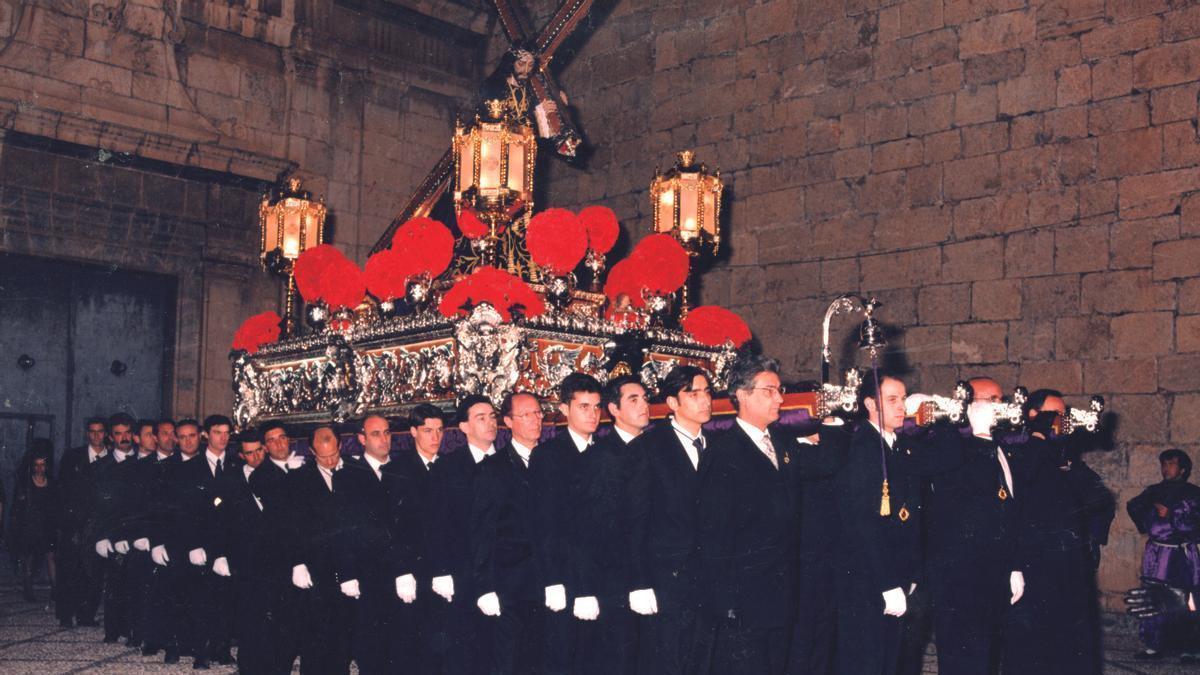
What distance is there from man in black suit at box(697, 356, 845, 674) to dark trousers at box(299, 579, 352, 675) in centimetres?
245

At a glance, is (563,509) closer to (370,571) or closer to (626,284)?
(370,571)

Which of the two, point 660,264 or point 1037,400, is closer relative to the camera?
point 1037,400

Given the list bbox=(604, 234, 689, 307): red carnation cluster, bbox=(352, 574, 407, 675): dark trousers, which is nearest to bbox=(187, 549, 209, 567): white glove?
bbox=(352, 574, 407, 675): dark trousers

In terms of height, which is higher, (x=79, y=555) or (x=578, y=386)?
(x=578, y=386)

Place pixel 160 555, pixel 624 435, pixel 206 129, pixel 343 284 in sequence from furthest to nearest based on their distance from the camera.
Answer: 1. pixel 206 129
2. pixel 343 284
3. pixel 160 555
4. pixel 624 435

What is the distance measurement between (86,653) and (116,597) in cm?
65

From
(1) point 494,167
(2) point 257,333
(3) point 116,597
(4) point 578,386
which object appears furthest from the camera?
(2) point 257,333

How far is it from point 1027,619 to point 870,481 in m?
1.25

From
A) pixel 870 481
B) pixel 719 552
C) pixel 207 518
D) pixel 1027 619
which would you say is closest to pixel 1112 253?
pixel 1027 619

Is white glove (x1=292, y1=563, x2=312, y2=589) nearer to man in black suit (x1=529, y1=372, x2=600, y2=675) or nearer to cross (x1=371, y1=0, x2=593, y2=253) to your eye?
man in black suit (x1=529, y1=372, x2=600, y2=675)

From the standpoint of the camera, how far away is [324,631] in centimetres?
633

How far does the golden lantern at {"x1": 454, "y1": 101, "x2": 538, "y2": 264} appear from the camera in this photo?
8.88 meters

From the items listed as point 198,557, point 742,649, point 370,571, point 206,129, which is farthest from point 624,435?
point 206,129

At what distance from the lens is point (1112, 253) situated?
31.4 ft
